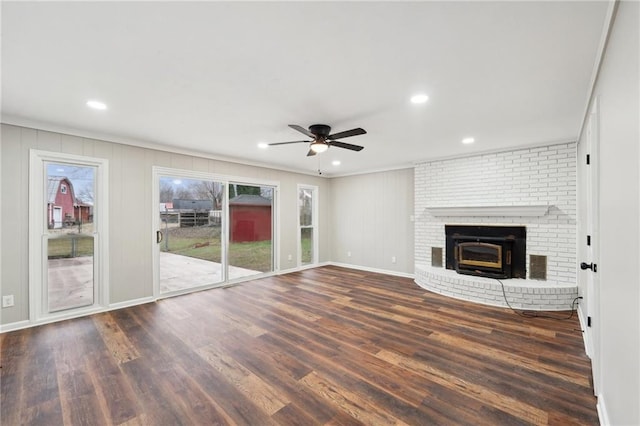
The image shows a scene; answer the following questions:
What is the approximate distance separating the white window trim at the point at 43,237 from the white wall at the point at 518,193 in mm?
5426

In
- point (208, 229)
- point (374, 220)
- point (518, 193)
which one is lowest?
point (208, 229)

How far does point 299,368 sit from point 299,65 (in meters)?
2.55

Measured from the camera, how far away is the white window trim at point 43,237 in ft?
11.0

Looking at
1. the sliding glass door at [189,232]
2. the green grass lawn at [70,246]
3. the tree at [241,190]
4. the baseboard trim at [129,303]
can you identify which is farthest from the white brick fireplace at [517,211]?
the green grass lawn at [70,246]

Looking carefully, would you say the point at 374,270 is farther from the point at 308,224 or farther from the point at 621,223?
the point at 621,223

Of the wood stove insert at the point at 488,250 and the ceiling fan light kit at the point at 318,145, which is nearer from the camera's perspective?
the ceiling fan light kit at the point at 318,145

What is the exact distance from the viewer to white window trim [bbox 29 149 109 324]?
11.0 ft

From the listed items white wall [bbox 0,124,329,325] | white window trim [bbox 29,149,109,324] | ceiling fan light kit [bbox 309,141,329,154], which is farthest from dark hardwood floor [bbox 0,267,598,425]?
ceiling fan light kit [bbox 309,141,329,154]

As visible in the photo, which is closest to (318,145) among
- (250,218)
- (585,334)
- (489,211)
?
(250,218)

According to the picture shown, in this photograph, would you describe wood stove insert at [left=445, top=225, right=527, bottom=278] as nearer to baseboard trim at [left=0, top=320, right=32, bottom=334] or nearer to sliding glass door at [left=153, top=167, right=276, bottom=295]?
sliding glass door at [left=153, top=167, right=276, bottom=295]

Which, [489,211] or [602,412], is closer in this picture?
[602,412]

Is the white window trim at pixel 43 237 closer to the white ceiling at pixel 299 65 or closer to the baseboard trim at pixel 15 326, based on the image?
the baseboard trim at pixel 15 326

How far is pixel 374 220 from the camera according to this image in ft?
21.8

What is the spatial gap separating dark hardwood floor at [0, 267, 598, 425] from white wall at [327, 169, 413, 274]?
2.29 metres
